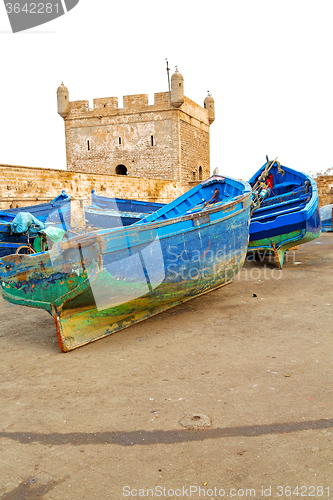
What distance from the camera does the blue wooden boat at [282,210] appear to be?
7.55 meters

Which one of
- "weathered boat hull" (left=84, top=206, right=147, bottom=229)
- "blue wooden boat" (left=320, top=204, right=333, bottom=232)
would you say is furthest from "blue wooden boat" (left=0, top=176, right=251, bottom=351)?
"blue wooden boat" (left=320, top=204, right=333, bottom=232)

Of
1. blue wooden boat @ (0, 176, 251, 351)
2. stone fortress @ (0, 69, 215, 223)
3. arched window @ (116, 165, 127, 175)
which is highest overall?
stone fortress @ (0, 69, 215, 223)

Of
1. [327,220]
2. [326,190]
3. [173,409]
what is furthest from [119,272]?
[326,190]

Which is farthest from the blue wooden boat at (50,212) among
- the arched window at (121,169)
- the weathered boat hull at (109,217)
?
the arched window at (121,169)

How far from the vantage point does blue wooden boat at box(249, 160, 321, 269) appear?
7551 mm

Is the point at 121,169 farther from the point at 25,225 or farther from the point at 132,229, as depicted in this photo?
the point at 132,229

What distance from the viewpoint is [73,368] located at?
3605 millimetres

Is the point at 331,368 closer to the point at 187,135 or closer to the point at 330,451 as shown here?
the point at 330,451

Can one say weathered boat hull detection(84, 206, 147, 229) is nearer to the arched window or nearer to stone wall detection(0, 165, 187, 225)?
stone wall detection(0, 165, 187, 225)

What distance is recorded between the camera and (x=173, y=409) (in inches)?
109

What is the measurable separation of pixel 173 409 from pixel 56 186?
12.1m

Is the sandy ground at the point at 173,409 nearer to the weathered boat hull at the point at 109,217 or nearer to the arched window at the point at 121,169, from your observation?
the weathered boat hull at the point at 109,217

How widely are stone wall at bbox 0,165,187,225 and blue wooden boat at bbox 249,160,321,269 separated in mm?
4666

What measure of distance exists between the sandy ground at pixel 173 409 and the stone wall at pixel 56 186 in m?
6.64
